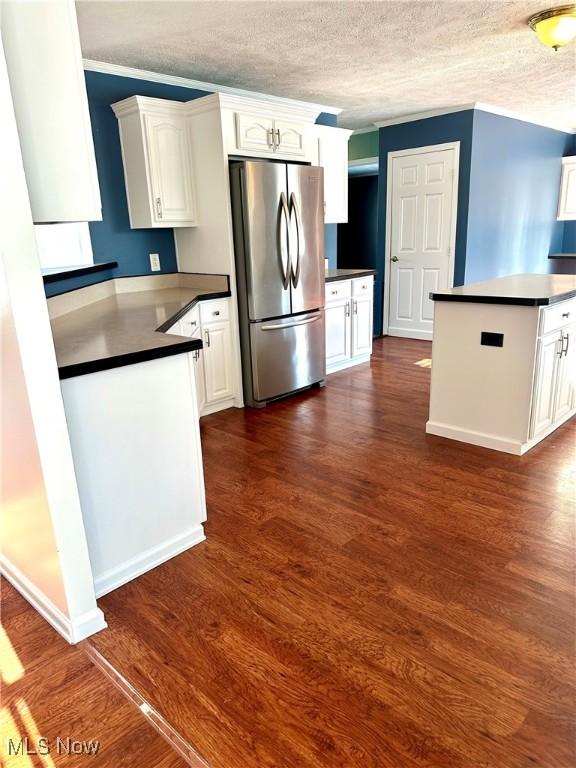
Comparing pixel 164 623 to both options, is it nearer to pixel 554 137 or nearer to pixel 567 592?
pixel 567 592

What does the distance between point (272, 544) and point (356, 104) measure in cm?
440

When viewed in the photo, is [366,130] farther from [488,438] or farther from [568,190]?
[488,438]

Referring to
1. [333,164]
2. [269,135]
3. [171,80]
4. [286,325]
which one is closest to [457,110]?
[333,164]

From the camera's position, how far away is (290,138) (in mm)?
4023

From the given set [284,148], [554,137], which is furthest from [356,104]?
[554,137]

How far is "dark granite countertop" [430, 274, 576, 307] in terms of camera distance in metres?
2.86

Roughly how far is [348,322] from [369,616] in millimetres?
3416

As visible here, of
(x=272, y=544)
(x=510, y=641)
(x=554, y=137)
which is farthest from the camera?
(x=554, y=137)

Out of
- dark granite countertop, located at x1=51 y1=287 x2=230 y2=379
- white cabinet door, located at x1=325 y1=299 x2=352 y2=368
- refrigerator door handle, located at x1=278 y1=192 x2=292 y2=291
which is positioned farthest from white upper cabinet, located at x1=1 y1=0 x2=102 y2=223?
white cabinet door, located at x1=325 y1=299 x2=352 y2=368

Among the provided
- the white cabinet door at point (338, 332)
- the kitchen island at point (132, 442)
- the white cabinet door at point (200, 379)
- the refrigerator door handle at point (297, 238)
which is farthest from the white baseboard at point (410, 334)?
the kitchen island at point (132, 442)

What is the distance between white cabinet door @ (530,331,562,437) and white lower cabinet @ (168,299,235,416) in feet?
6.89

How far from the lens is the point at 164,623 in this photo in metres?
1.83

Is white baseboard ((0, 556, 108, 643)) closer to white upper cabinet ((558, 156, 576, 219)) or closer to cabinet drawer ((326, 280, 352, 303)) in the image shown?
cabinet drawer ((326, 280, 352, 303))

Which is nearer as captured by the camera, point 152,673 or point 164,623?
point 152,673
